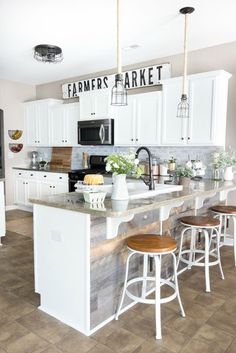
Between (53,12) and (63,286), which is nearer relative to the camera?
(63,286)

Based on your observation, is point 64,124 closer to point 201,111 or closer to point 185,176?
point 201,111

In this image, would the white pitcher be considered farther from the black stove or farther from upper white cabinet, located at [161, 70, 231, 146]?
the black stove

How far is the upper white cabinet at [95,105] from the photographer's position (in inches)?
191

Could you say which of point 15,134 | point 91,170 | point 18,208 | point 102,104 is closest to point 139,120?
point 102,104

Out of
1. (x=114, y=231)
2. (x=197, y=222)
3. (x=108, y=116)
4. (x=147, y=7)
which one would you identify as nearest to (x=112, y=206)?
(x=114, y=231)

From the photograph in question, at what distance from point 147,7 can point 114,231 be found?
227cm

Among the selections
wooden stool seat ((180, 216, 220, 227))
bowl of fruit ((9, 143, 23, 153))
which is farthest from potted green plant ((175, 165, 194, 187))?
bowl of fruit ((9, 143, 23, 153))

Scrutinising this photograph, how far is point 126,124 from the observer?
473cm

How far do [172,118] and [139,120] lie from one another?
59cm

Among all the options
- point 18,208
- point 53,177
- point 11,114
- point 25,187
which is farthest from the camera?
point 18,208

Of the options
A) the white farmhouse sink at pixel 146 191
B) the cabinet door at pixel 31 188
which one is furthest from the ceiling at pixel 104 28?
the cabinet door at pixel 31 188

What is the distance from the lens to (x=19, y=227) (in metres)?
5.00

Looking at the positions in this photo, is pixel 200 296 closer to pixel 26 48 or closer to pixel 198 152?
pixel 198 152

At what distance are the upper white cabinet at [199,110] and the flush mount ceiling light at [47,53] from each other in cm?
163
